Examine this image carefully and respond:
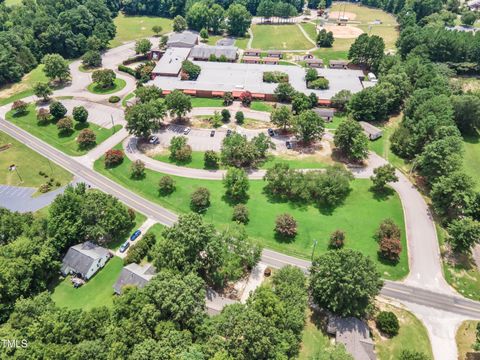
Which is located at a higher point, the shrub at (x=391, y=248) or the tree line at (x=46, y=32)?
the tree line at (x=46, y=32)

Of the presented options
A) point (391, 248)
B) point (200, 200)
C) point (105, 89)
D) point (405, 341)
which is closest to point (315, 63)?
point (105, 89)

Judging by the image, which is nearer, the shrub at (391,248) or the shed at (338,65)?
the shrub at (391,248)

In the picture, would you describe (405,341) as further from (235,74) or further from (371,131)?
(235,74)

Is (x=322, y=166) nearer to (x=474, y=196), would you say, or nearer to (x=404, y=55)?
(x=474, y=196)

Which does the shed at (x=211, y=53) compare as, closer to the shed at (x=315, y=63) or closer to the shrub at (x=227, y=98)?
the shed at (x=315, y=63)

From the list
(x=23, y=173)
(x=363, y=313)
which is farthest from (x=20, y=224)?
(x=363, y=313)

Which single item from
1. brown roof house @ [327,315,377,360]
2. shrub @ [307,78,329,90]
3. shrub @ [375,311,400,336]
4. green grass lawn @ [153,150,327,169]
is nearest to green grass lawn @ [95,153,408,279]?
green grass lawn @ [153,150,327,169]

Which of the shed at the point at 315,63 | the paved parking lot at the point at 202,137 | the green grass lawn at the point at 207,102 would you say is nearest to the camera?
the paved parking lot at the point at 202,137

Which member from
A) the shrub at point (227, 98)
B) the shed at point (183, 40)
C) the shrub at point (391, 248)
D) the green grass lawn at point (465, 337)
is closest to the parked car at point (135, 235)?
the shrub at point (391, 248)
